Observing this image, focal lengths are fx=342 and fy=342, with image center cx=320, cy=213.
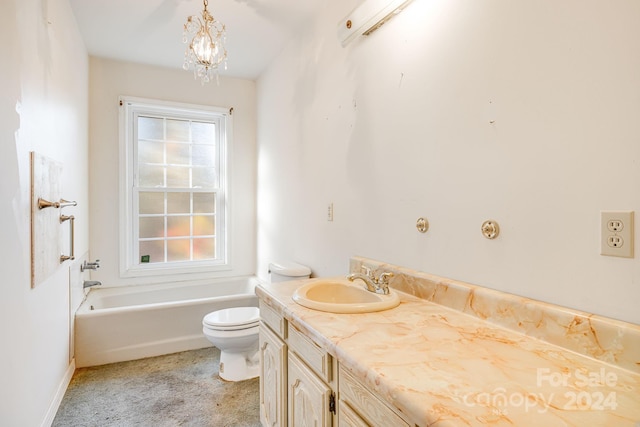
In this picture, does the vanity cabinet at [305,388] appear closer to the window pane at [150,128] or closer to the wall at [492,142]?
the wall at [492,142]

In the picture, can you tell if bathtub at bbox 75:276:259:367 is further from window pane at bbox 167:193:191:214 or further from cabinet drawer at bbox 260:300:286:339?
cabinet drawer at bbox 260:300:286:339

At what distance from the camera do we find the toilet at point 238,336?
7.59 feet

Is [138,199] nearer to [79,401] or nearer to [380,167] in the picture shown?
[79,401]

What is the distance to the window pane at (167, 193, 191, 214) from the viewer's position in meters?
3.62

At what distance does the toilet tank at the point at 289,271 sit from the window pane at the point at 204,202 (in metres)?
1.45

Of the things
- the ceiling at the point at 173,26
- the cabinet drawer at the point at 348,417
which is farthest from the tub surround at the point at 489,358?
the ceiling at the point at 173,26

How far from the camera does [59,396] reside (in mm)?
2088

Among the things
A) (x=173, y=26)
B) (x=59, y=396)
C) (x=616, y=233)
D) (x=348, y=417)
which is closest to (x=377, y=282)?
(x=348, y=417)

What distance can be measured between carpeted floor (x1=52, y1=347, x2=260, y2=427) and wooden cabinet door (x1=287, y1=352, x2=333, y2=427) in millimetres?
735

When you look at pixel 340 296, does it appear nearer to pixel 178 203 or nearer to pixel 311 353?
pixel 311 353

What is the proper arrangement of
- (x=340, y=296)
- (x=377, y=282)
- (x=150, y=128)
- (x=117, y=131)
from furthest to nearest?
(x=150, y=128)
(x=117, y=131)
(x=340, y=296)
(x=377, y=282)

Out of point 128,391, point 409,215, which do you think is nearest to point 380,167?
point 409,215

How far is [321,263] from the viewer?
7.92 feet

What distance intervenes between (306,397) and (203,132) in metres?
3.21
